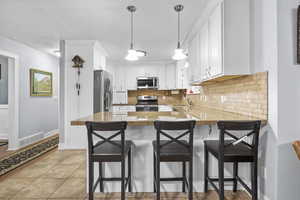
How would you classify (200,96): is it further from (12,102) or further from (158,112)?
(12,102)

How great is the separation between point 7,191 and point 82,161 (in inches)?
47.3

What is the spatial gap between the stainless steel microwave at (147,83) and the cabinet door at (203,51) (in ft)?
10.6

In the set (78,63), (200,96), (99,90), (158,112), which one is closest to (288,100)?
(158,112)

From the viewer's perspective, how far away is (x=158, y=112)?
114 inches

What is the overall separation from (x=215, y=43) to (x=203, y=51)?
48 cm

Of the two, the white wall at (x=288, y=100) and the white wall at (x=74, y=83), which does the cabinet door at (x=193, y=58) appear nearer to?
the white wall at (x=288, y=100)

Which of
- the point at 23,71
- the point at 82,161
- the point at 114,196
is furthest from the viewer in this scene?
the point at 23,71

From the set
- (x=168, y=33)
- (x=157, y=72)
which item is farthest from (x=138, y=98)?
(x=168, y=33)

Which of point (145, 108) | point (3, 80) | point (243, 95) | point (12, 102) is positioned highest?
point (3, 80)

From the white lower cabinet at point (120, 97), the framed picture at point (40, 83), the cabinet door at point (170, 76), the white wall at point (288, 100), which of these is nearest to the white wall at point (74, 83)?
the framed picture at point (40, 83)

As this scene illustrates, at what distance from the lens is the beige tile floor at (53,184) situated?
2195 mm

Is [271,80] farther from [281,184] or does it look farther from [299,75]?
[281,184]

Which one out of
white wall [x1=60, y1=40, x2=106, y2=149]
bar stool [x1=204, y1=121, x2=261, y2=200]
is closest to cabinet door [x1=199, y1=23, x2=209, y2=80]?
bar stool [x1=204, y1=121, x2=261, y2=200]

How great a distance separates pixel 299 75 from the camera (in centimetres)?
171
